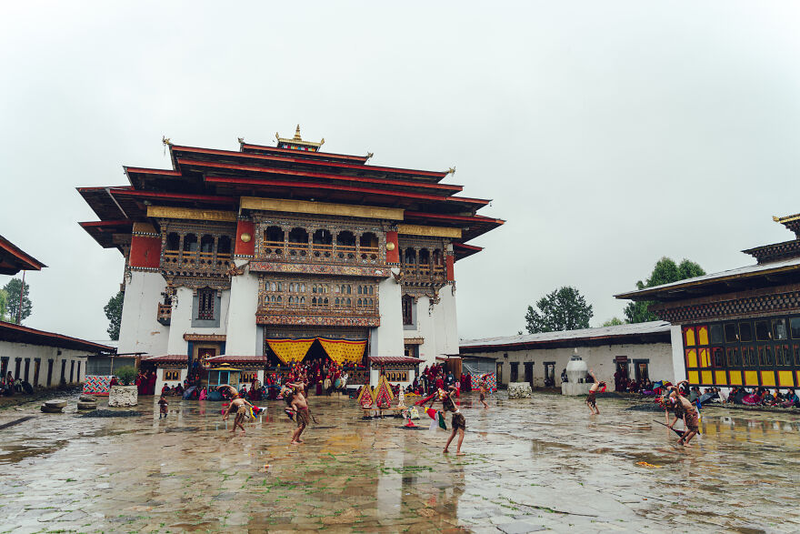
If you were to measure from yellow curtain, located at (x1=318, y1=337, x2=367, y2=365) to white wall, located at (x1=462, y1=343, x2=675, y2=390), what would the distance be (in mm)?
6651

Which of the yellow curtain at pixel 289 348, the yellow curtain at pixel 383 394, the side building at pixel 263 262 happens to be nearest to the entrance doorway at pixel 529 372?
the side building at pixel 263 262

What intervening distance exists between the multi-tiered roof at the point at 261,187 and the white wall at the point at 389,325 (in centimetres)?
496

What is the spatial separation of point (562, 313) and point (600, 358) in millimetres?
36209

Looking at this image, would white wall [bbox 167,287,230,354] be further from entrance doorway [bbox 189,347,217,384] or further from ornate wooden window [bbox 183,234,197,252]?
ornate wooden window [bbox 183,234,197,252]

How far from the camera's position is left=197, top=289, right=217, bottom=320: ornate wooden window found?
2798 centimetres

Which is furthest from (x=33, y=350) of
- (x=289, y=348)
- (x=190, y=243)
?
(x=289, y=348)

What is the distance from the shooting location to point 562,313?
65.6 meters

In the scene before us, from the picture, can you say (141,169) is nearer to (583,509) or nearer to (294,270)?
(294,270)

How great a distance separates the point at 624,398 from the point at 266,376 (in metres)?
17.9

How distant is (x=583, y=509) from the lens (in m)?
6.28

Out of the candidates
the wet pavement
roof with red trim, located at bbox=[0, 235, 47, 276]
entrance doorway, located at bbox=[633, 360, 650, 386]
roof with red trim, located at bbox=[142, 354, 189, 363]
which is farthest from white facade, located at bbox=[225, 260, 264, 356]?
entrance doorway, located at bbox=[633, 360, 650, 386]

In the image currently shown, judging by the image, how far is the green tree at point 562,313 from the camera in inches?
2554

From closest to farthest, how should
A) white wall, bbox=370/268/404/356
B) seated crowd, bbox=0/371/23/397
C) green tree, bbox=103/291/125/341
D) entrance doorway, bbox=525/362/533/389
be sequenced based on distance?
seated crowd, bbox=0/371/23/397 < white wall, bbox=370/268/404/356 < entrance doorway, bbox=525/362/533/389 < green tree, bbox=103/291/125/341

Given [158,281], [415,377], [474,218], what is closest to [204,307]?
[158,281]
